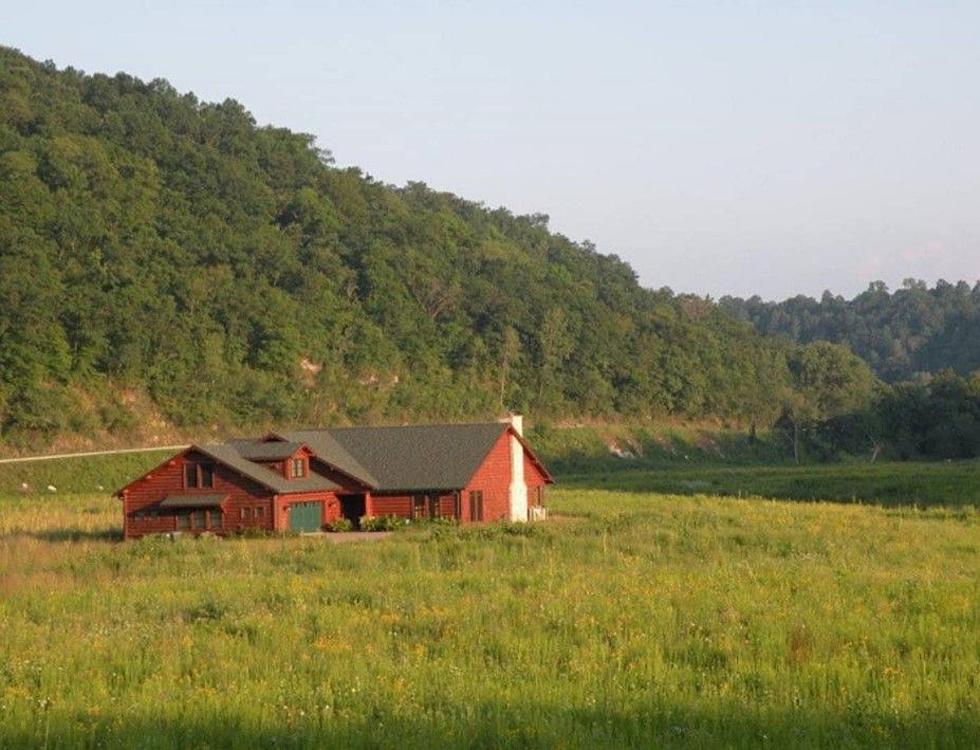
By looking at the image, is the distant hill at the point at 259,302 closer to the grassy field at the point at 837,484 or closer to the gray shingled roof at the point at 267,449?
the grassy field at the point at 837,484

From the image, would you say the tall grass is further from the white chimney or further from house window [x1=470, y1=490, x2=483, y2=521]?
house window [x1=470, y1=490, x2=483, y2=521]

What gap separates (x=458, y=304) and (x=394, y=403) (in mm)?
18601

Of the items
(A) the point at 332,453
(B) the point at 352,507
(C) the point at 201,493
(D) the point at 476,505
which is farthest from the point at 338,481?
(C) the point at 201,493

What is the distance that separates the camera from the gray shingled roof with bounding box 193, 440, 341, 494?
4572 centimetres

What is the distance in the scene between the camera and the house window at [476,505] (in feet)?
163

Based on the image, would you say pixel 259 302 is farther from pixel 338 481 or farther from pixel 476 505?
pixel 476 505

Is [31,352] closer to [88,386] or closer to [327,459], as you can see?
[88,386]

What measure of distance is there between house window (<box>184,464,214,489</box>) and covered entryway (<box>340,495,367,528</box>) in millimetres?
5347

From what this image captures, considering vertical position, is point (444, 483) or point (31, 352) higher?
point (31, 352)

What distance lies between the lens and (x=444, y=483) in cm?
4878

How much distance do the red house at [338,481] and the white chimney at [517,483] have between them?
0.12ft

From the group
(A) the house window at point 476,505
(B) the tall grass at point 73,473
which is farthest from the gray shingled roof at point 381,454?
(B) the tall grass at point 73,473

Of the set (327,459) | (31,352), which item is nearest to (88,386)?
(31,352)

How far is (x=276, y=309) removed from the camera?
97062 millimetres
